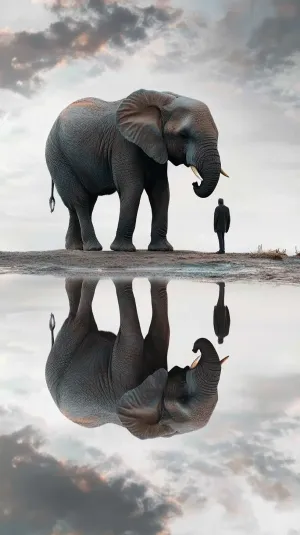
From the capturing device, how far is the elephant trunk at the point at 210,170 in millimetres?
15695

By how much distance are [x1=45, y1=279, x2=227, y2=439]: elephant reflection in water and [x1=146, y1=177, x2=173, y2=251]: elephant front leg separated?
1197cm

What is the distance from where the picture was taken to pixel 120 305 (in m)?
8.17

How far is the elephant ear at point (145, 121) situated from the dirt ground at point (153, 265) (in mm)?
2451

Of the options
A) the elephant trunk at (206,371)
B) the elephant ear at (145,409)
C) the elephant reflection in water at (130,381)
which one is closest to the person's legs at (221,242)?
the elephant reflection in water at (130,381)

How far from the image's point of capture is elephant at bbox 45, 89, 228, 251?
16.1m

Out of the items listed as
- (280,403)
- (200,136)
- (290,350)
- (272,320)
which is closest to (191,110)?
(200,136)

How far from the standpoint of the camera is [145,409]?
12.0ft

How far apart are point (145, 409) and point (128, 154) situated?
1419cm

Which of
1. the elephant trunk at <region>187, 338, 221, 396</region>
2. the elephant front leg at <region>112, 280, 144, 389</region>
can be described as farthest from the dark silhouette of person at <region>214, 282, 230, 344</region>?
the elephant front leg at <region>112, 280, 144, 389</region>

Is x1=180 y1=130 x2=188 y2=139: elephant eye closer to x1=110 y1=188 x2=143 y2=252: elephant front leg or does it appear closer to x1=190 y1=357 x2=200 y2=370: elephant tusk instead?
x1=110 y1=188 x2=143 y2=252: elephant front leg

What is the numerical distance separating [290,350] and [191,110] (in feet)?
38.1

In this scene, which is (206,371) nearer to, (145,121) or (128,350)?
Result: (128,350)

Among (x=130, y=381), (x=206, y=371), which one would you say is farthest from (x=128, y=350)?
(x=130, y=381)

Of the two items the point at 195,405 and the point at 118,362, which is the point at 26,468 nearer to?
the point at 195,405
